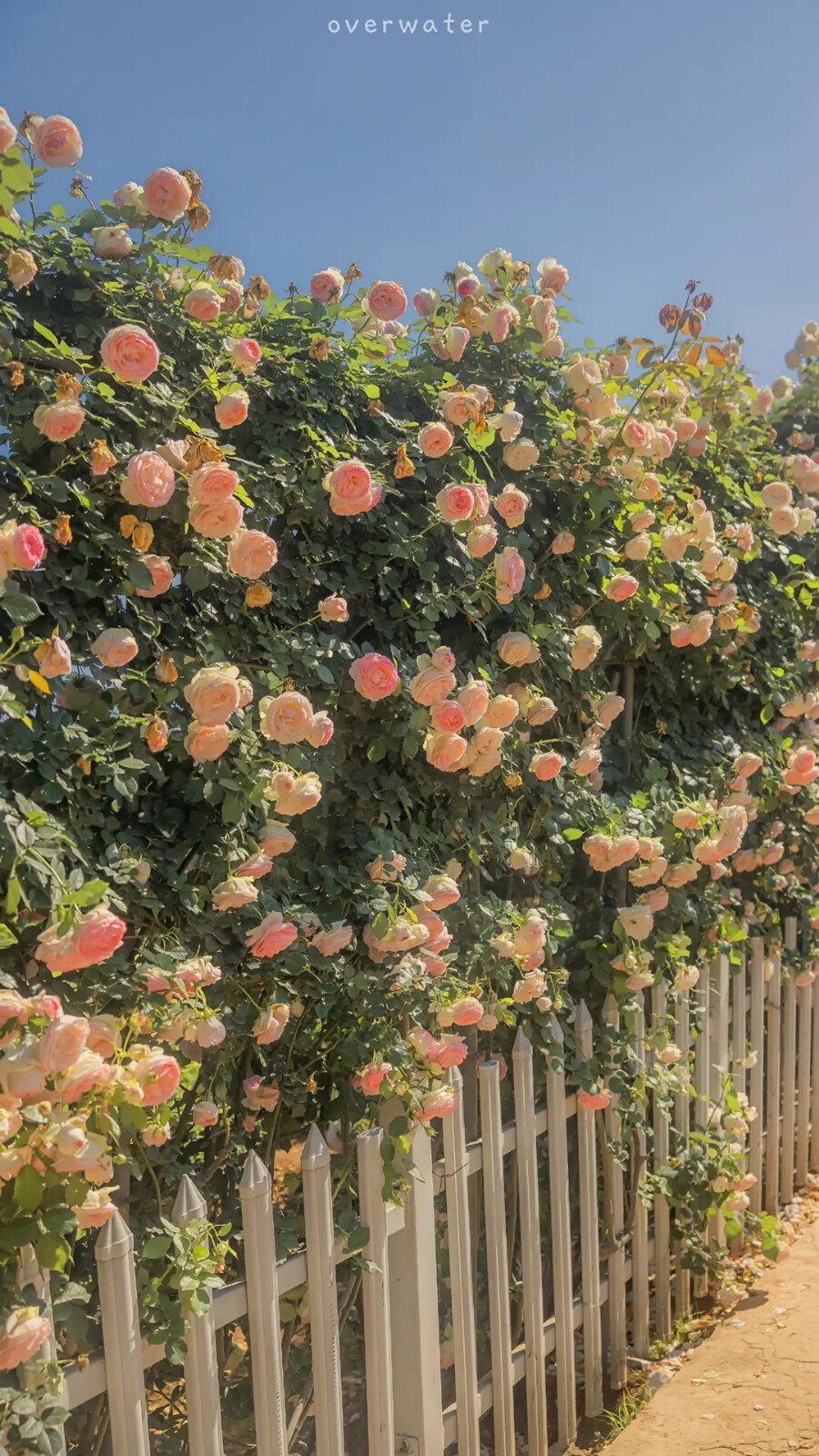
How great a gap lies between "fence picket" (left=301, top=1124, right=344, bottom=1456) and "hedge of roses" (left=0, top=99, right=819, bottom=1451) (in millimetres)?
197

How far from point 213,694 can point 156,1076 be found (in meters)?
0.56

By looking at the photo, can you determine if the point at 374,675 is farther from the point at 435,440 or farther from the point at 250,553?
the point at 435,440

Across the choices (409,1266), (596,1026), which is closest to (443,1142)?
(409,1266)

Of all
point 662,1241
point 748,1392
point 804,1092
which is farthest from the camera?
point 804,1092

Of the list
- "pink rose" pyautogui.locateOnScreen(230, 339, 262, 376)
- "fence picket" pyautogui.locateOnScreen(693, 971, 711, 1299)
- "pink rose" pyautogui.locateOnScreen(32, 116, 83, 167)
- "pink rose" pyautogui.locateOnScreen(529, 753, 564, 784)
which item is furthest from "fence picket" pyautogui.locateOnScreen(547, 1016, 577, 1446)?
"pink rose" pyautogui.locateOnScreen(32, 116, 83, 167)

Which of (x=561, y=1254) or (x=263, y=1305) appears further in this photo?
(x=561, y=1254)

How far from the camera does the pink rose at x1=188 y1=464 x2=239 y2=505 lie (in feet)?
5.61

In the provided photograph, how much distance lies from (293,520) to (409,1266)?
1474 millimetres

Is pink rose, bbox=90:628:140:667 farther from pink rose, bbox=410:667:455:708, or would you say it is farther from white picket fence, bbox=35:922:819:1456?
white picket fence, bbox=35:922:819:1456

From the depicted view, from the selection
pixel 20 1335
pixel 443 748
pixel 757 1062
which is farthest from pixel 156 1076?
pixel 757 1062

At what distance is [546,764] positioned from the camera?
243 cm

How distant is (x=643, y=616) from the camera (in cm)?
289

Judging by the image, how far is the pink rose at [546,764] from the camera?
243 cm

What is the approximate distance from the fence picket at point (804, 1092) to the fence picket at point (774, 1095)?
0.21m
